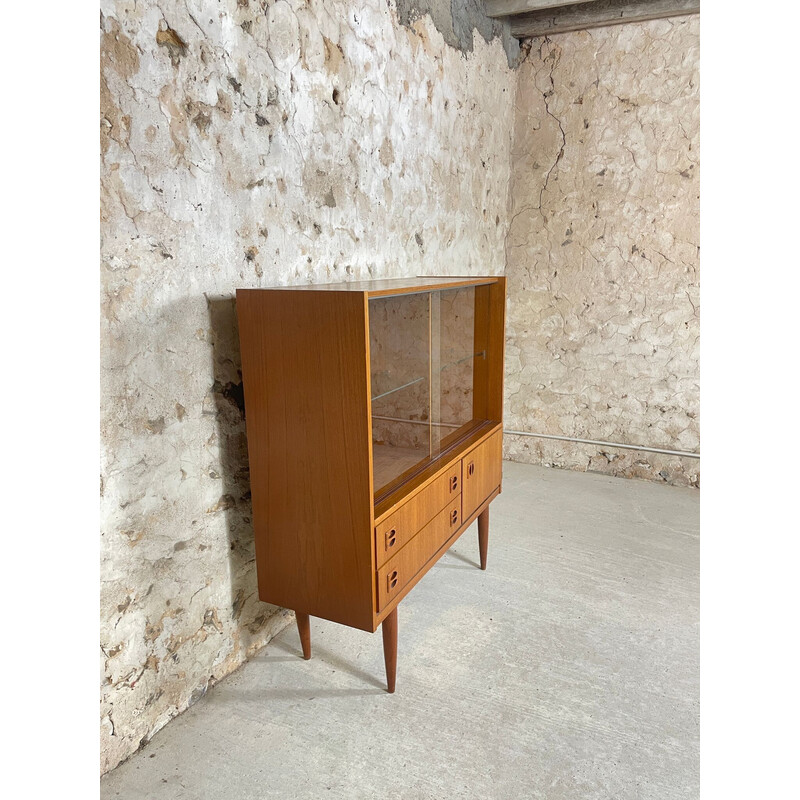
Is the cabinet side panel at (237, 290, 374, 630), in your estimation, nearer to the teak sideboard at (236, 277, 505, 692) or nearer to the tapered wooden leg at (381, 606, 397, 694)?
the teak sideboard at (236, 277, 505, 692)

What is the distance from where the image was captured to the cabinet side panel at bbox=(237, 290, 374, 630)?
1857mm

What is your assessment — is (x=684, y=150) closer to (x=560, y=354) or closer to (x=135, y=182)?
Answer: (x=560, y=354)

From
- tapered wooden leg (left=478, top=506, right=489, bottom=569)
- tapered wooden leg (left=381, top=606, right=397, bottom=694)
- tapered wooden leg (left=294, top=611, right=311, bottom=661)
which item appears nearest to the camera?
tapered wooden leg (left=381, top=606, right=397, bottom=694)

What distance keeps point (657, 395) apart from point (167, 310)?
3.25 m

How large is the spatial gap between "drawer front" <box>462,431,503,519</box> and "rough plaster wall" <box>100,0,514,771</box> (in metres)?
0.88

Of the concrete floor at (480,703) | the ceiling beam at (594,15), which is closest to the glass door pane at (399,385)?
the concrete floor at (480,703)

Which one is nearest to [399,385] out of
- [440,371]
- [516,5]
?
[440,371]

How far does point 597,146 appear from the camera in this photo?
13.0ft

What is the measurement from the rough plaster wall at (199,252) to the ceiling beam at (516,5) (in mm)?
1154

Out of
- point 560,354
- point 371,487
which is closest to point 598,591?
point 371,487

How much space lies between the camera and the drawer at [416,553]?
2.03 meters

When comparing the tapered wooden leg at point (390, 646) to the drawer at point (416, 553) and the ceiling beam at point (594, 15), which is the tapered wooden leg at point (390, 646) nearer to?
the drawer at point (416, 553)

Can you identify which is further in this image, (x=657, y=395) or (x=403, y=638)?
(x=657, y=395)

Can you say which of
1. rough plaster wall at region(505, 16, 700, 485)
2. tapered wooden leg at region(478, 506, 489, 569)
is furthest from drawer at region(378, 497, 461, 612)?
rough plaster wall at region(505, 16, 700, 485)
